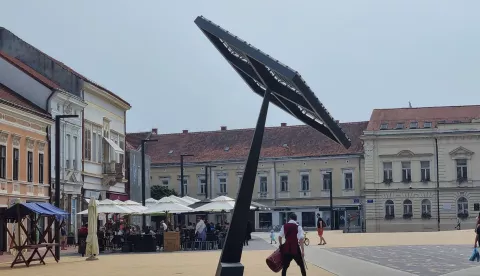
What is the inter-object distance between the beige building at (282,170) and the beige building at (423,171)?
3.55 meters

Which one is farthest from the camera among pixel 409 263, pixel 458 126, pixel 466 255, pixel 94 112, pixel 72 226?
pixel 458 126

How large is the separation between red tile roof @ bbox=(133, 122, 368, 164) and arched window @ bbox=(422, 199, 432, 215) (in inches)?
351

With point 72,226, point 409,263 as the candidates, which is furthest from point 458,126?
point 409,263

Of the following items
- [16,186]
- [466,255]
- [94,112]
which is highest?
[94,112]

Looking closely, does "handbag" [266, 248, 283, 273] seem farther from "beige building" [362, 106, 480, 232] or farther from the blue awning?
"beige building" [362, 106, 480, 232]

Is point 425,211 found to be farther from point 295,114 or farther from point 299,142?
point 295,114

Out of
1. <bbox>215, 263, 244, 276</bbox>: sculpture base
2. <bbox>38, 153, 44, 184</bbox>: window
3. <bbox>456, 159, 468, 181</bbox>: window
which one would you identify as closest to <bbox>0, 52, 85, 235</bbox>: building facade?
<bbox>38, 153, 44, 184</bbox>: window

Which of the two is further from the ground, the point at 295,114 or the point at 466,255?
the point at 295,114

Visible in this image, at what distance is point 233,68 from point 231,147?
241 feet

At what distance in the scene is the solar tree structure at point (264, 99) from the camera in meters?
18.0

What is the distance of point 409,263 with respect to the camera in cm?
2692

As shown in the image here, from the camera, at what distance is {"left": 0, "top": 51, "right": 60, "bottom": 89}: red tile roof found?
46312mm

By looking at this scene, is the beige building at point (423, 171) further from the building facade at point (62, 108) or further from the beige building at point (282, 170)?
the building facade at point (62, 108)

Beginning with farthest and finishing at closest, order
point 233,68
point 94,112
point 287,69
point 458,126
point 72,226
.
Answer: point 458,126, point 94,112, point 72,226, point 233,68, point 287,69
